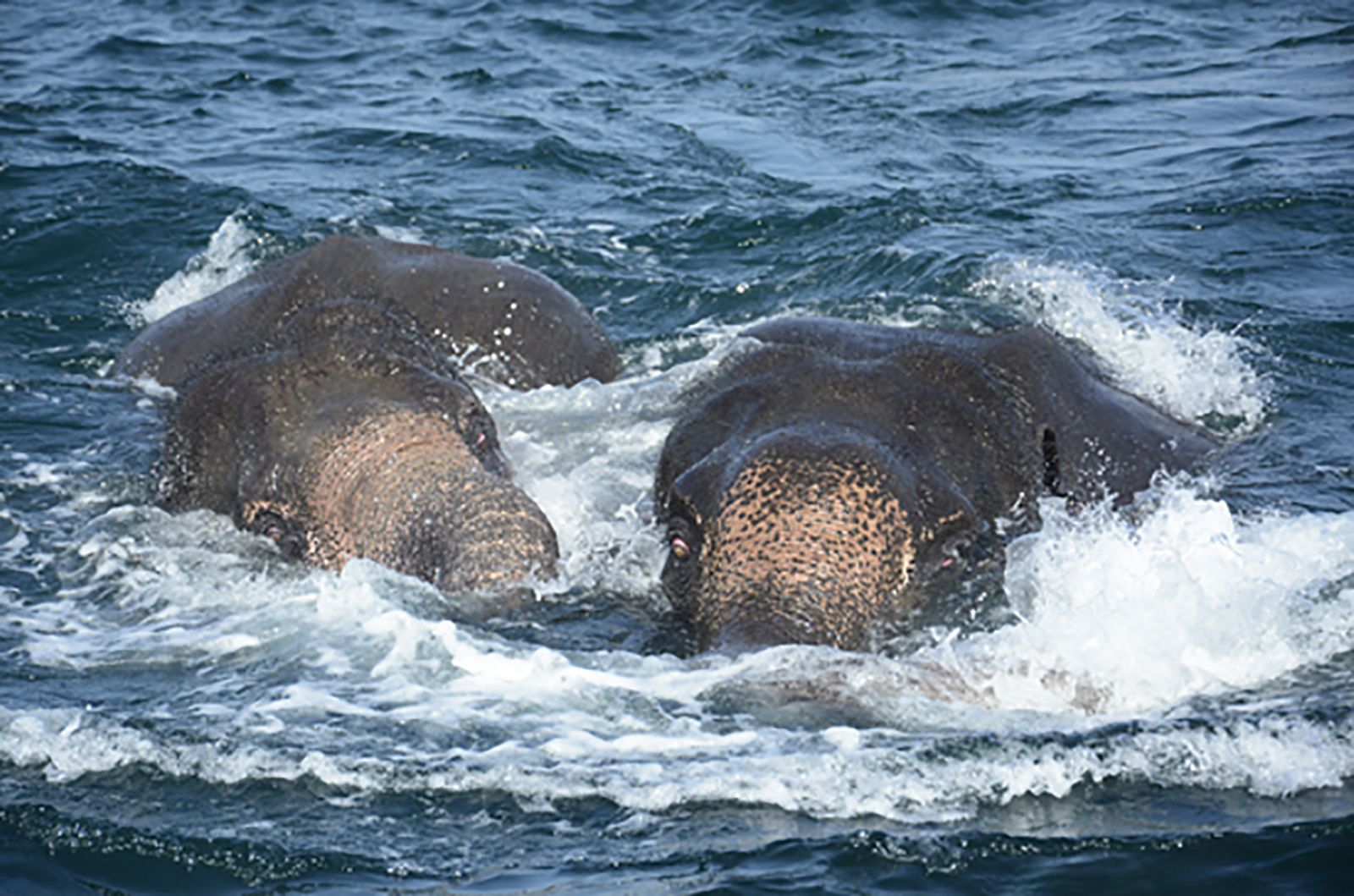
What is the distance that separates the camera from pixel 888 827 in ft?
19.0

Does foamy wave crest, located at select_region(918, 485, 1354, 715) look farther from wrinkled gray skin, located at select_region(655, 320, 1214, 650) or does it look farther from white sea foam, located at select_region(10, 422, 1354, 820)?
wrinkled gray skin, located at select_region(655, 320, 1214, 650)

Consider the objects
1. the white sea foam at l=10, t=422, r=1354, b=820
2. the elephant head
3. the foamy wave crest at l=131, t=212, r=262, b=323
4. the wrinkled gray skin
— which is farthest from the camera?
the foamy wave crest at l=131, t=212, r=262, b=323

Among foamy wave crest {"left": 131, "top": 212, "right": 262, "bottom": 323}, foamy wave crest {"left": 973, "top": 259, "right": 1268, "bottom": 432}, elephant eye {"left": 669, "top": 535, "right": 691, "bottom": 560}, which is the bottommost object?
foamy wave crest {"left": 131, "top": 212, "right": 262, "bottom": 323}

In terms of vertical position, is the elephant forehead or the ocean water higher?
the elephant forehead

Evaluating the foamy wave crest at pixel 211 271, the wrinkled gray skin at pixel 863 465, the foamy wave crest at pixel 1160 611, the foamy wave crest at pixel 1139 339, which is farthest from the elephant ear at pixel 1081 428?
the foamy wave crest at pixel 211 271

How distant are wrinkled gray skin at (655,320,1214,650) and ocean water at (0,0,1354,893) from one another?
0.94 ft

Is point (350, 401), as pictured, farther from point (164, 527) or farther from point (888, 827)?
point (888, 827)

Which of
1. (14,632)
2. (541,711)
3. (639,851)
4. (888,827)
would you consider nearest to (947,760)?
(888,827)

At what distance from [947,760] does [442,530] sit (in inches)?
110

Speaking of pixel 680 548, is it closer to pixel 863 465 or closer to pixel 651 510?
pixel 863 465

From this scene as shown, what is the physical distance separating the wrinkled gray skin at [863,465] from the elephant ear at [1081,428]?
11mm

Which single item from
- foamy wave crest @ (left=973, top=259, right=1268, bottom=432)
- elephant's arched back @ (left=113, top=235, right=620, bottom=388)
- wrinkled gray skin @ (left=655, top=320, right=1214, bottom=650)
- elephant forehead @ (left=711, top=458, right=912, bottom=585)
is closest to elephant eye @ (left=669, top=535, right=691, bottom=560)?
wrinkled gray skin @ (left=655, top=320, right=1214, bottom=650)

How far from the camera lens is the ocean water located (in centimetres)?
592

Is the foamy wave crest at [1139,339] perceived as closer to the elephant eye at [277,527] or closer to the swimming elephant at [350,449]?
the swimming elephant at [350,449]
